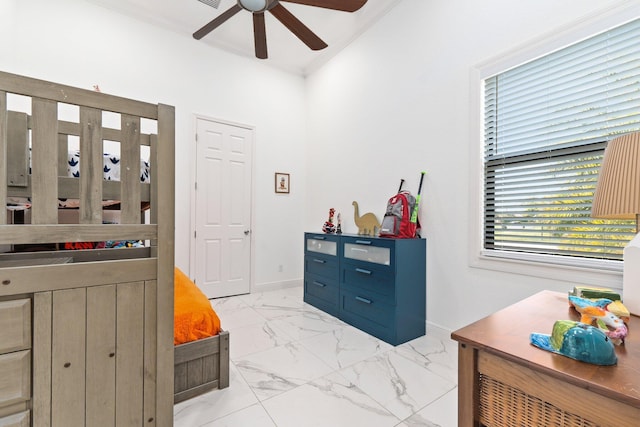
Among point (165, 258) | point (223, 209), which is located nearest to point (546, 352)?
point (165, 258)

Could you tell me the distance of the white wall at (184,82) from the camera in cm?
277

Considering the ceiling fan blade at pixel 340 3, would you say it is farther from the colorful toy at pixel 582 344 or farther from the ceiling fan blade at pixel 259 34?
the colorful toy at pixel 582 344

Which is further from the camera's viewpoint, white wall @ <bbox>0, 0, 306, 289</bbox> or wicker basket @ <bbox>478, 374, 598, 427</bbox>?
white wall @ <bbox>0, 0, 306, 289</bbox>

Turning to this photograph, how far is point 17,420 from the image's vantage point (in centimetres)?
90

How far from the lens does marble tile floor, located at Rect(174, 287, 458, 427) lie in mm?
1495

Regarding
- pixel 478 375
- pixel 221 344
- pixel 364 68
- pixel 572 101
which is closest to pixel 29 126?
pixel 221 344

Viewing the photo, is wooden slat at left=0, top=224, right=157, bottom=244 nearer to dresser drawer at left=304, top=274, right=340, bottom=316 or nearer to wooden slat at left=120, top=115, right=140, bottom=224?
wooden slat at left=120, top=115, right=140, bottom=224

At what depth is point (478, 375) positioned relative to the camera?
31.0 inches

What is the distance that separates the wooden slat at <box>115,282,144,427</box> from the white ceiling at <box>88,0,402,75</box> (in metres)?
2.94

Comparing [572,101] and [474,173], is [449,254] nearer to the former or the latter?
[474,173]

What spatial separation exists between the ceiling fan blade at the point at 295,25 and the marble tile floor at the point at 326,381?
2740 millimetres

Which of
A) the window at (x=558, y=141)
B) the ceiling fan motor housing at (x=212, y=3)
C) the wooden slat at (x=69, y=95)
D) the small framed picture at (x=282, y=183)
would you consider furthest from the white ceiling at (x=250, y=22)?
the wooden slat at (x=69, y=95)

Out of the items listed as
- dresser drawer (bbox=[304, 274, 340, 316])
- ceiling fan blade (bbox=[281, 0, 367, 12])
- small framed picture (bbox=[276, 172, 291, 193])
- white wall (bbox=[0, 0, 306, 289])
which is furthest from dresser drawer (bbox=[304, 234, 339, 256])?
ceiling fan blade (bbox=[281, 0, 367, 12])

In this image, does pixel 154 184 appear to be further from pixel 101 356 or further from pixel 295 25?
pixel 295 25
